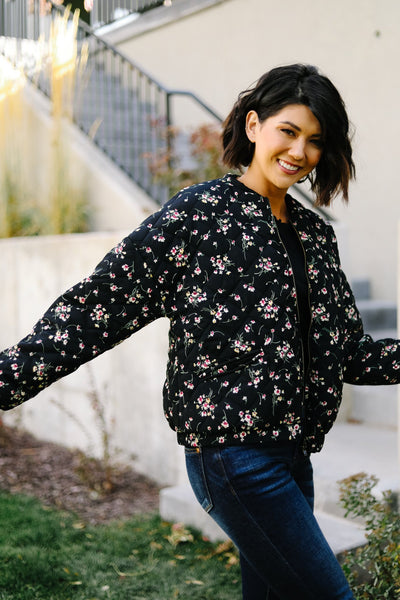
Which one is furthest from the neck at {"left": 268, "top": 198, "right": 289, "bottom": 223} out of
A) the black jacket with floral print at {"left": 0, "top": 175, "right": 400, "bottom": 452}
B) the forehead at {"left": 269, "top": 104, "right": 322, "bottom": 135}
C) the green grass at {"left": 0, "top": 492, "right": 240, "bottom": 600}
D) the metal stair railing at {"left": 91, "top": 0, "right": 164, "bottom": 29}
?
the metal stair railing at {"left": 91, "top": 0, "right": 164, "bottom": 29}

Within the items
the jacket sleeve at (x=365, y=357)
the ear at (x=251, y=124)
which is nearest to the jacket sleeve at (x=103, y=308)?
the ear at (x=251, y=124)

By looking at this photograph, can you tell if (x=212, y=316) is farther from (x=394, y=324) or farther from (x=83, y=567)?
(x=394, y=324)

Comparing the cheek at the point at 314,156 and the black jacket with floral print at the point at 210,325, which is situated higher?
the cheek at the point at 314,156

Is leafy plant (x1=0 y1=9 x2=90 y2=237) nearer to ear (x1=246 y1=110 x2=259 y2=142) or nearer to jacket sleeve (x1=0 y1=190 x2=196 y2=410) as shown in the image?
ear (x1=246 y1=110 x2=259 y2=142)

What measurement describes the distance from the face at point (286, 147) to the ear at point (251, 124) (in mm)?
24

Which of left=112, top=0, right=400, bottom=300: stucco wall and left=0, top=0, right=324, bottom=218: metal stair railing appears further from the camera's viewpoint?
left=0, top=0, right=324, bottom=218: metal stair railing

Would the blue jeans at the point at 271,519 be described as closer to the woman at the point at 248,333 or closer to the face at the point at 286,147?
the woman at the point at 248,333

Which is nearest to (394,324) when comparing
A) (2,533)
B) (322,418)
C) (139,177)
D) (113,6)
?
(139,177)

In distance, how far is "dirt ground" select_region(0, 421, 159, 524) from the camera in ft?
15.0

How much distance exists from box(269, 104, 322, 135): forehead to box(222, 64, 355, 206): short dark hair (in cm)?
1

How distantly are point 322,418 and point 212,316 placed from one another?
0.45m

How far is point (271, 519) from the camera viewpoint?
70.6 inches

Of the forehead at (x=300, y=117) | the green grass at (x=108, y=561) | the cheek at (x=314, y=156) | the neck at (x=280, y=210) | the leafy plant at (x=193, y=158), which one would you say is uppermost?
the leafy plant at (x=193, y=158)

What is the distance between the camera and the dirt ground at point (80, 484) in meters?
4.57
